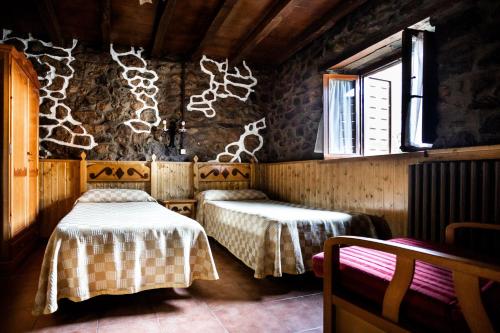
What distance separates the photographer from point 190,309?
89.4 inches

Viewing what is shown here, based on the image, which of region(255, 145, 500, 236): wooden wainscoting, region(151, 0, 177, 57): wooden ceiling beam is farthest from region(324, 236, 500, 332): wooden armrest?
region(151, 0, 177, 57): wooden ceiling beam

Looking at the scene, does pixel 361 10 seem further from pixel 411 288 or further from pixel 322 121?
pixel 411 288

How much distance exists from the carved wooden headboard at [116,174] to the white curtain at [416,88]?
11.6 ft

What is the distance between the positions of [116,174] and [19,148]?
138 centimetres

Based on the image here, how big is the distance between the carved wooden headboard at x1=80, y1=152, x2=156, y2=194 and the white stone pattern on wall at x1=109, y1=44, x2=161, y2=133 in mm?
549

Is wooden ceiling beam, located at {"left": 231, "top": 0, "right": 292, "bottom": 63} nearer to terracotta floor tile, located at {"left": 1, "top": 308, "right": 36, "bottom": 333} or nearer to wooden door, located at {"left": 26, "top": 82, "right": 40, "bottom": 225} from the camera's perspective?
wooden door, located at {"left": 26, "top": 82, "right": 40, "bottom": 225}

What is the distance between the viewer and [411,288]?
1291mm

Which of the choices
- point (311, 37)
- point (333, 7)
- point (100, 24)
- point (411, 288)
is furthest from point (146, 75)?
point (411, 288)

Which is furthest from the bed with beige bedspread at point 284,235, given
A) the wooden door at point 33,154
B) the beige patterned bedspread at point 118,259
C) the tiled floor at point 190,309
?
the wooden door at point 33,154

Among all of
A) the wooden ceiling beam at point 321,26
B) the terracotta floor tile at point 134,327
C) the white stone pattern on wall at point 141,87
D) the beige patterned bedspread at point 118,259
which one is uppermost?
the wooden ceiling beam at point 321,26

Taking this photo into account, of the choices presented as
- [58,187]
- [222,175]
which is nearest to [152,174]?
[222,175]

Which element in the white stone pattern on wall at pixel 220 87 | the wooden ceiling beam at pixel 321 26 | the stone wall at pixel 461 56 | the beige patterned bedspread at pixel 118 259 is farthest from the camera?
the white stone pattern on wall at pixel 220 87

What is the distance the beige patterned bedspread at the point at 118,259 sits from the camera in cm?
208

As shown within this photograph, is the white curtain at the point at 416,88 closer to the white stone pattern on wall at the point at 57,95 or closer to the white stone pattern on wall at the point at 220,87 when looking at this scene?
the white stone pattern on wall at the point at 220,87
